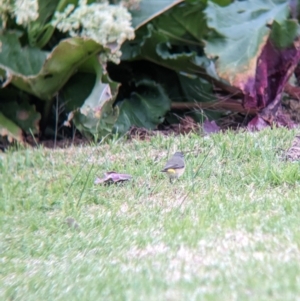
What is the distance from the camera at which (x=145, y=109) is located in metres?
5.69

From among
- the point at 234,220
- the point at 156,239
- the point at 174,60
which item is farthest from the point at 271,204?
the point at 174,60

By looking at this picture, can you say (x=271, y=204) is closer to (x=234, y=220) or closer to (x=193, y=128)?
(x=234, y=220)

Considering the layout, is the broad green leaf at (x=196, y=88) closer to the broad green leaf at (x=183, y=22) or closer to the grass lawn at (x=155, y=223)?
the broad green leaf at (x=183, y=22)

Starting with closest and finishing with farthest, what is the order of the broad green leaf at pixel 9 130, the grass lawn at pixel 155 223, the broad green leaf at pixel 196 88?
1. the grass lawn at pixel 155 223
2. the broad green leaf at pixel 9 130
3. the broad green leaf at pixel 196 88

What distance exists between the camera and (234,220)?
3.18 metres

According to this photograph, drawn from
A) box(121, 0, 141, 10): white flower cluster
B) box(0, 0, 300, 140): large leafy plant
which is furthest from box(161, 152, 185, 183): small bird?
box(121, 0, 141, 10): white flower cluster

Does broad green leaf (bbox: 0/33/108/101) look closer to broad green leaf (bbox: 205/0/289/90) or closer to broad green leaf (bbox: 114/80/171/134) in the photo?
broad green leaf (bbox: 114/80/171/134)

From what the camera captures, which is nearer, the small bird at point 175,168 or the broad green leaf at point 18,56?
the small bird at point 175,168

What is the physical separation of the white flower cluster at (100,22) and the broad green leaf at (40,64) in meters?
0.09

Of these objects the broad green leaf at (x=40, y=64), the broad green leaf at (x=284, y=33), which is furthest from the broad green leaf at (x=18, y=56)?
the broad green leaf at (x=284, y=33)

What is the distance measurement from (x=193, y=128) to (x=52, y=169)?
116 cm

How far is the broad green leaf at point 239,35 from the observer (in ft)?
16.2

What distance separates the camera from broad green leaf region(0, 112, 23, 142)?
5234 millimetres

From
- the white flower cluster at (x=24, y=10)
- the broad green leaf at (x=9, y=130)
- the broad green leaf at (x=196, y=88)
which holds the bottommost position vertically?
the broad green leaf at (x=196, y=88)
